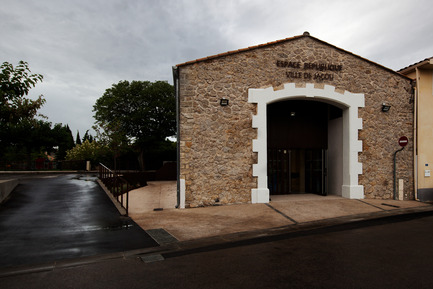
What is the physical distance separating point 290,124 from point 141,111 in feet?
80.2

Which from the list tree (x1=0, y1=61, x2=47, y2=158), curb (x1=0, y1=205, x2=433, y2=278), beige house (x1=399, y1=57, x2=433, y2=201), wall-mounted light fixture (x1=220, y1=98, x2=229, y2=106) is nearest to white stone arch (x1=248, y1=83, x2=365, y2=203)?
wall-mounted light fixture (x1=220, y1=98, x2=229, y2=106)

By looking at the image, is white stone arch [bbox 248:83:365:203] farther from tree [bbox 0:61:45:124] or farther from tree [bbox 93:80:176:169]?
tree [bbox 93:80:176:169]

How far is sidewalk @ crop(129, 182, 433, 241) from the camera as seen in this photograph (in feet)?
20.5

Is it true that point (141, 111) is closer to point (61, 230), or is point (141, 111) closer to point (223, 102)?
point (223, 102)

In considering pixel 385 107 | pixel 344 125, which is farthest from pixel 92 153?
pixel 385 107

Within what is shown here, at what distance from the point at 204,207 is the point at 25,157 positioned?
31.2 metres

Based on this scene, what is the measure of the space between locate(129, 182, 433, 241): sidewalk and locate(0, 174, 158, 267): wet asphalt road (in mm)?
673

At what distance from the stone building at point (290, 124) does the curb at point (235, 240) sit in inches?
95.3

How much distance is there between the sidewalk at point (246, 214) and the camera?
624 centimetres

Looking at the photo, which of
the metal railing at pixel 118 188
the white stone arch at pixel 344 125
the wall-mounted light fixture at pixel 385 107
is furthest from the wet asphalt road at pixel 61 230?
the wall-mounted light fixture at pixel 385 107

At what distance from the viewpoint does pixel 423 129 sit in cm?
1083

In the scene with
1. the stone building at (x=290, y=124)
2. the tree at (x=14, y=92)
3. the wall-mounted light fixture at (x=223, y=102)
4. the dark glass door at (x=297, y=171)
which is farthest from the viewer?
the dark glass door at (x=297, y=171)

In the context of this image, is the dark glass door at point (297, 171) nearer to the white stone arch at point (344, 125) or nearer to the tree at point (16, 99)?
the white stone arch at point (344, 125)

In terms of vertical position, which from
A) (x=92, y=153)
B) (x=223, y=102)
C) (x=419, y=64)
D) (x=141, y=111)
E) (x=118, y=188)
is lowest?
(x=118, y=188)
